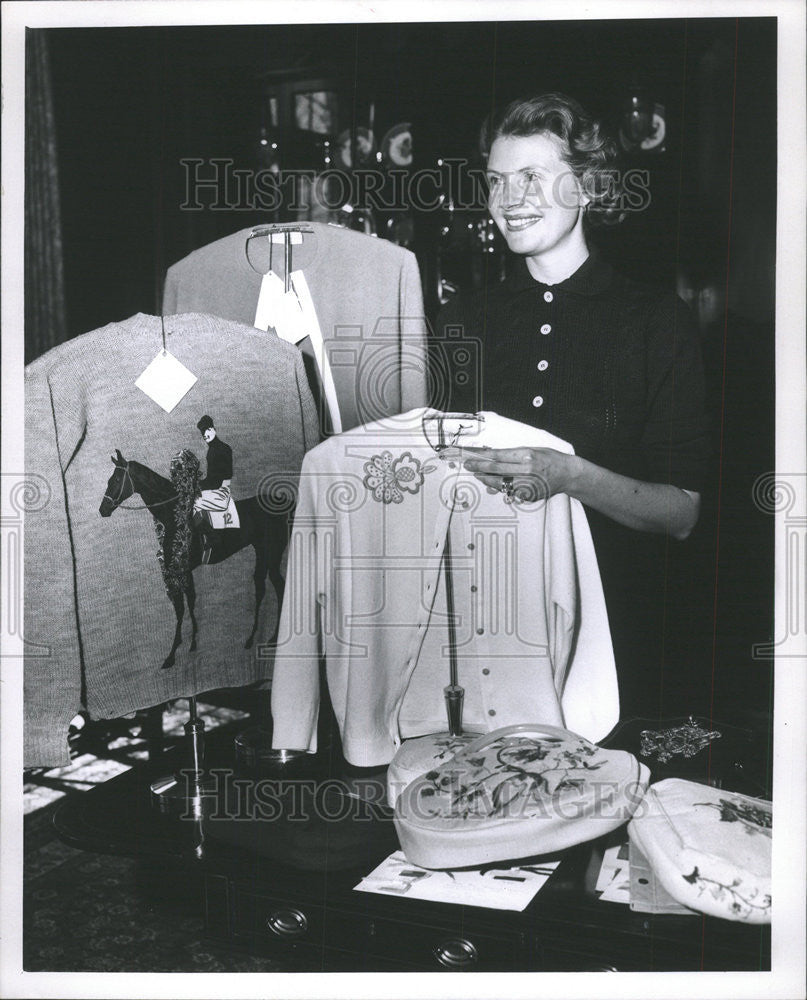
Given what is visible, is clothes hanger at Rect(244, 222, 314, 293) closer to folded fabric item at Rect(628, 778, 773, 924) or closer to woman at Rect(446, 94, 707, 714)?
woman at Rect(446, 94, 707, 714)

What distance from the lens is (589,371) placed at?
6.75 ft

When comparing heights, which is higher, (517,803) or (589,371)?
(589,371)

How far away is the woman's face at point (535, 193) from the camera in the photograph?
2.05 m

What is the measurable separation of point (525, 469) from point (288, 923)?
3.51ft

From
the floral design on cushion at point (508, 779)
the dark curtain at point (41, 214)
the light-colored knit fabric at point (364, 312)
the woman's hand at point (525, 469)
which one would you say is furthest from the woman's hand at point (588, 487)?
the dark curtain at point (41, 214)

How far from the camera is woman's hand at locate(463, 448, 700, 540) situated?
2064 mm

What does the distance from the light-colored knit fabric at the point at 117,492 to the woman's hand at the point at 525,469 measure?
0.38 meters

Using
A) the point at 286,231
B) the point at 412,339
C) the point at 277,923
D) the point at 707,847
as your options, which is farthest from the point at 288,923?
the point at 286,231

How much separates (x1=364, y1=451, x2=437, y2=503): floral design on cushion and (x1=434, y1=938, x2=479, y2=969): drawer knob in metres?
0.91

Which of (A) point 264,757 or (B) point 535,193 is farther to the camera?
(A) point 264,757

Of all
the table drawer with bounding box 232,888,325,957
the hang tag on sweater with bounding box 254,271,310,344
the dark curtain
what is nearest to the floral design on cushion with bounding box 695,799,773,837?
the table drawer with bounding box 232,888,325,957

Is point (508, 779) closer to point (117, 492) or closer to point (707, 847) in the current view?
point (707, 847)

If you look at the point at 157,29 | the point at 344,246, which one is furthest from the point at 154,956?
the point at 157,29

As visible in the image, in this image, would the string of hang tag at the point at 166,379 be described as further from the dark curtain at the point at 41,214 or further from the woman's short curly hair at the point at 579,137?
the woman's short curly hair at the point at 579,137
